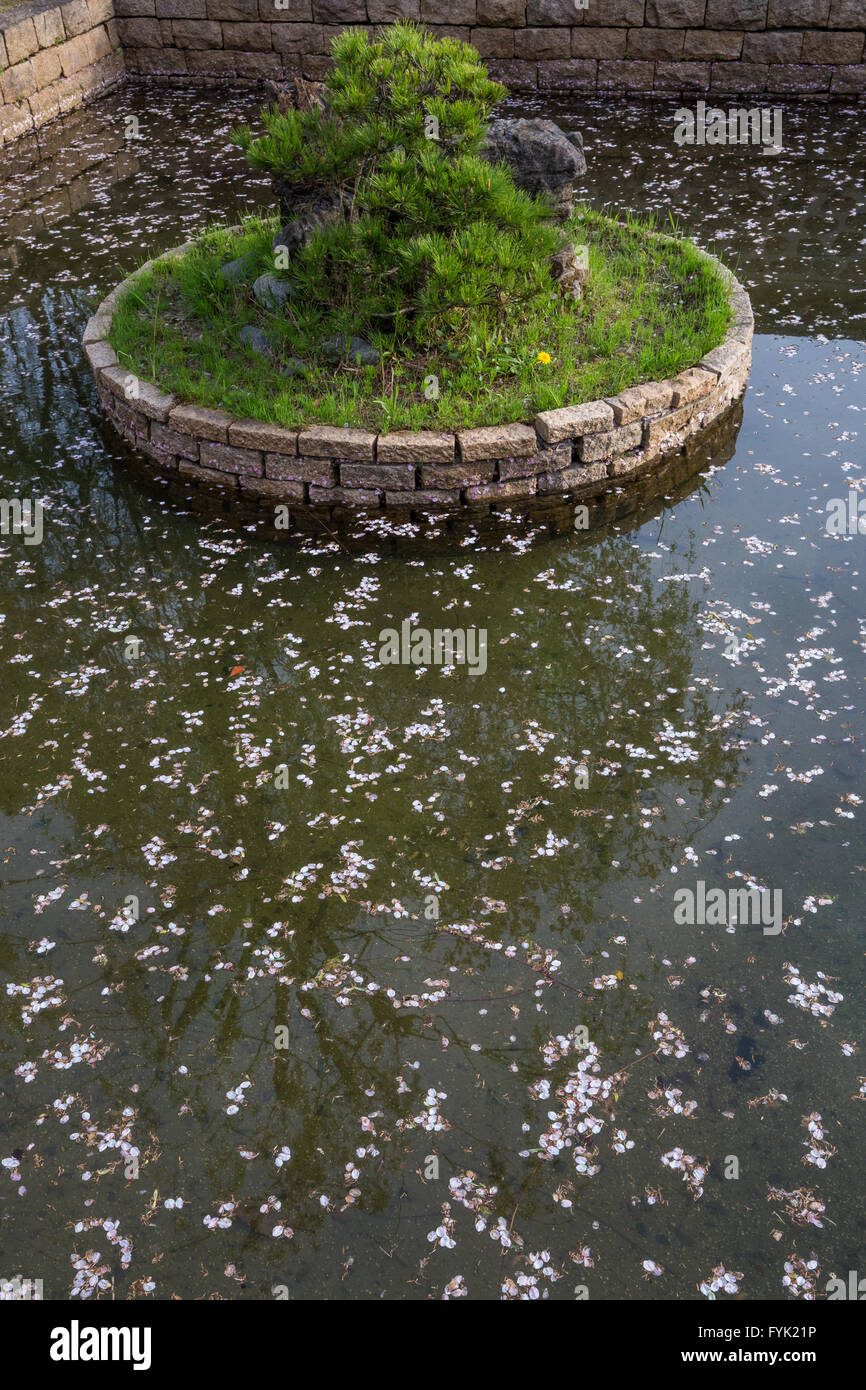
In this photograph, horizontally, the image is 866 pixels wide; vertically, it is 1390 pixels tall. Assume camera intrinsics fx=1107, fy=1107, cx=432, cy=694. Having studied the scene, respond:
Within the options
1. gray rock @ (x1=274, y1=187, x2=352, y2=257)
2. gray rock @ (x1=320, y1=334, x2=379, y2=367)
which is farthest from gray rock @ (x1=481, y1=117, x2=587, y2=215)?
gray rock @ (x1=320, y1=334, x2=379, y2=367)

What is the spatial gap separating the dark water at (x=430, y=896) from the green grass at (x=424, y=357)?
0.65 meters

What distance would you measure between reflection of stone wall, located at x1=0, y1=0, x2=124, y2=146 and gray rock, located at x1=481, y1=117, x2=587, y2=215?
623 cm

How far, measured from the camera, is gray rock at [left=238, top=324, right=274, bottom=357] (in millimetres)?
5805

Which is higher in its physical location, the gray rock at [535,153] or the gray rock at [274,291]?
the gray rock at [535,153]

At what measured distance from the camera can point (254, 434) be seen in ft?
17.4

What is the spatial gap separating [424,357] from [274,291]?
0.96m

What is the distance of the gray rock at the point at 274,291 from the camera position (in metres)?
5.88

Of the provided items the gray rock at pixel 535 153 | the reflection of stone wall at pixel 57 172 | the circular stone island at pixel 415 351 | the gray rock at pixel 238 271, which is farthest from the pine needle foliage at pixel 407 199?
the reflection of stone wall at pixel 57 172

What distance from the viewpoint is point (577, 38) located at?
10.7 metres

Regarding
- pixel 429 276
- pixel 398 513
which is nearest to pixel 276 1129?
pixel 398 513

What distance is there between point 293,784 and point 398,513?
6.09ft

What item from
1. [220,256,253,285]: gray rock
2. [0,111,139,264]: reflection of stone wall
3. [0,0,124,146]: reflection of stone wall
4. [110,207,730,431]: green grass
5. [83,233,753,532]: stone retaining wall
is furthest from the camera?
[0,0,124,146]: reflection of stone wall

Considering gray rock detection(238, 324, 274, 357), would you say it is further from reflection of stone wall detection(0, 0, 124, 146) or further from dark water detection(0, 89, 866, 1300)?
reflection of stone wall detection(0, 0, 124, 146)

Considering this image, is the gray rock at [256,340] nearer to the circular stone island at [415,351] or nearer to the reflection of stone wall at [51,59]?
the circular stone island at [415,351]
